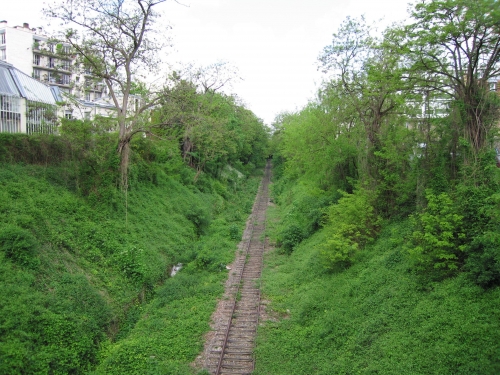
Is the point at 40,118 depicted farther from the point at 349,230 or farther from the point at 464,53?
the point at 464,53

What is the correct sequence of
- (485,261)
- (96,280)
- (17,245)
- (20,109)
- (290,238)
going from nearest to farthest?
1. (485,261)
2. (17,245)
3. (96,280)
4. (20,109)
5. (290,238)

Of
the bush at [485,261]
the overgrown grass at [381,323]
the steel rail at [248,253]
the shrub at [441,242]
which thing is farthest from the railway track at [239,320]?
the bush at [485,261]

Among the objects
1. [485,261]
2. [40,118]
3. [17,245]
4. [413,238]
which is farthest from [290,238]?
[40,118]

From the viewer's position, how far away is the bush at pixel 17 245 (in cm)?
1334

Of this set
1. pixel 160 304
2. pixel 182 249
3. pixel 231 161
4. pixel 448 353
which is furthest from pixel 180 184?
pixel 448 353

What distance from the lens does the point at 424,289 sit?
42.3ft

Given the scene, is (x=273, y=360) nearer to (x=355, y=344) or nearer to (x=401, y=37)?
(x=355, y=344)

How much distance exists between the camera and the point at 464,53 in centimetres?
1452

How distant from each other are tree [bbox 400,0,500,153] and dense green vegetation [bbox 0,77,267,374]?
1194 centimetres

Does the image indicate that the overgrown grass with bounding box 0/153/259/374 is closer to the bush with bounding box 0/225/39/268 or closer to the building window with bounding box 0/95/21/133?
the bush with bounding box 0/225/39/268

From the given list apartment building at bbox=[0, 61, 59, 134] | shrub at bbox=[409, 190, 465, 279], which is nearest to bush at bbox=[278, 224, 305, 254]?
shrub at bbox=[409, 190, 465, 279]

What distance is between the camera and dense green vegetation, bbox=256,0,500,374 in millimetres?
10891

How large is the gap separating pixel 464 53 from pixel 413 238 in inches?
277

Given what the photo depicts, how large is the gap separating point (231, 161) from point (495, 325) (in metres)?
47.0
